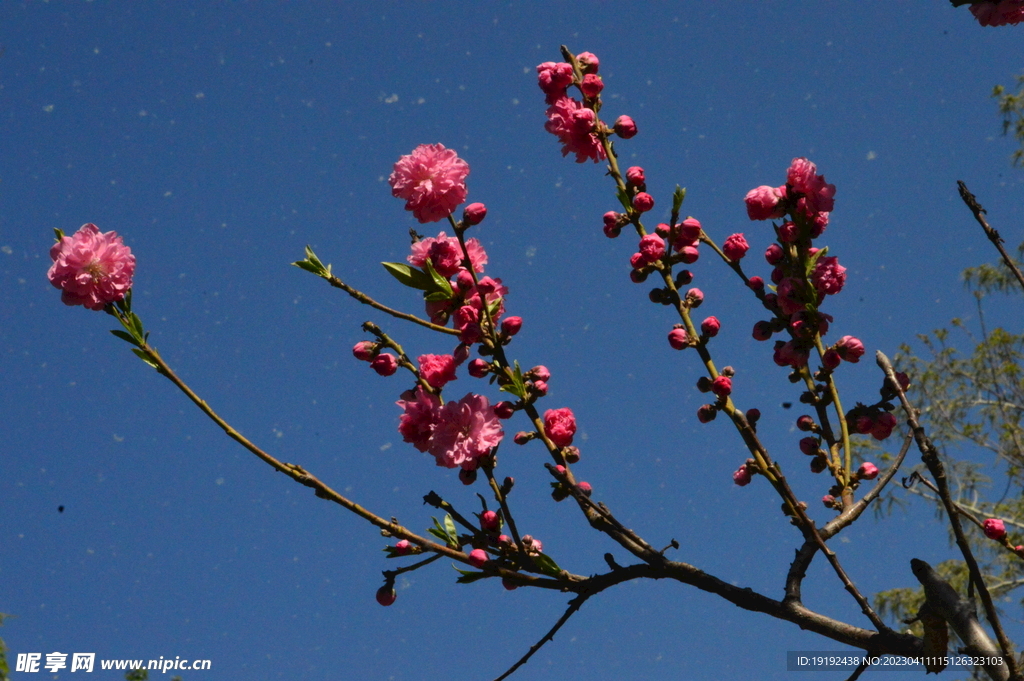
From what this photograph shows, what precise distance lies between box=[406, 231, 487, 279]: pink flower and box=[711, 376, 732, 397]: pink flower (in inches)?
17.1

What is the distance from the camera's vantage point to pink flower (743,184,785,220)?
1.41 metres

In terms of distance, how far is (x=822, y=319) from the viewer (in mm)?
1392

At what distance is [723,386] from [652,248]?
260 millimetres

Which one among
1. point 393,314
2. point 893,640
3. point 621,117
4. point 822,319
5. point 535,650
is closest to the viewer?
point 893,640

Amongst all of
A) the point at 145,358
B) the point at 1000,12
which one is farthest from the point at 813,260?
the point at 145,358

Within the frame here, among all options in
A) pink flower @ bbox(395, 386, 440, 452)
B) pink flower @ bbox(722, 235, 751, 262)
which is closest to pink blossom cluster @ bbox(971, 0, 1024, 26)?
pink flower @ bbox(722, 235, 751, 262)

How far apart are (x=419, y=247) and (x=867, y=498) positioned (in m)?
0.79

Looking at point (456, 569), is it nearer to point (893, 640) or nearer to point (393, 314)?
point (393, 314)

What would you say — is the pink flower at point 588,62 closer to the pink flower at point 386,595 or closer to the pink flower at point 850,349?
the pink flower at point 850,349

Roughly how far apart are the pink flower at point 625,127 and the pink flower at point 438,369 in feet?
1.68

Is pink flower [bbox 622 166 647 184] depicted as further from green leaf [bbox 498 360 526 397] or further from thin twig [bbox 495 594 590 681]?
thin twig [bbox 495 594 590 681]

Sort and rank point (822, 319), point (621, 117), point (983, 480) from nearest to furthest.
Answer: point (822, 319) < point (621, 117) < point (983, 480)

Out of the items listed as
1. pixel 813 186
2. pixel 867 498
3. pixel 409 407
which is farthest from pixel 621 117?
pixel 867 498

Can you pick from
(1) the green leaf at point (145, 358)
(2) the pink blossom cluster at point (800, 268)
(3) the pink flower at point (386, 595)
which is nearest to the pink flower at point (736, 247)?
(2) the pink blossom cluster at point (800, 268)
